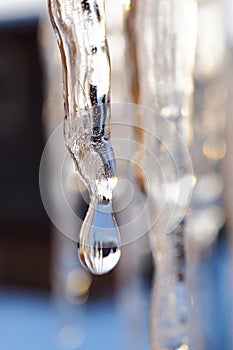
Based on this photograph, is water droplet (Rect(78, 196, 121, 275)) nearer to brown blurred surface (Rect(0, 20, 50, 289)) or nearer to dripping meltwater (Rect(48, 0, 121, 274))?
dripping meltwater (Rect(48, 0, 121, 274))

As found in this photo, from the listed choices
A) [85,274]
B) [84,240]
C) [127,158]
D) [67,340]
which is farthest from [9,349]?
[84,240]

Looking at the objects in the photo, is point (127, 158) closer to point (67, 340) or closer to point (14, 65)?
point (67, 340)

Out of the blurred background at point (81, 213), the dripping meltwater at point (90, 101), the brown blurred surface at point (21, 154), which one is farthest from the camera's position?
the brown blurred surface at point (21, 154)

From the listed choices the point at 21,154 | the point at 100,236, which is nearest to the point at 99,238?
the point at 100,236

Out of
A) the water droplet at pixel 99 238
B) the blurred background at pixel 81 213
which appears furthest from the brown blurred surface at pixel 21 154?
the water droplet at pixel 99 238

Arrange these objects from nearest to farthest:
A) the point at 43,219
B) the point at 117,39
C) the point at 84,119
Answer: the point at 84,119
the point at 117,39
the point at 43,219

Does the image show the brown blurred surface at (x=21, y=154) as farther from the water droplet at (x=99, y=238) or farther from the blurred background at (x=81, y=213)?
the water droplet at (x=99, y=238)

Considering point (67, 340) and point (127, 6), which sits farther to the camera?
point (67, 340)
